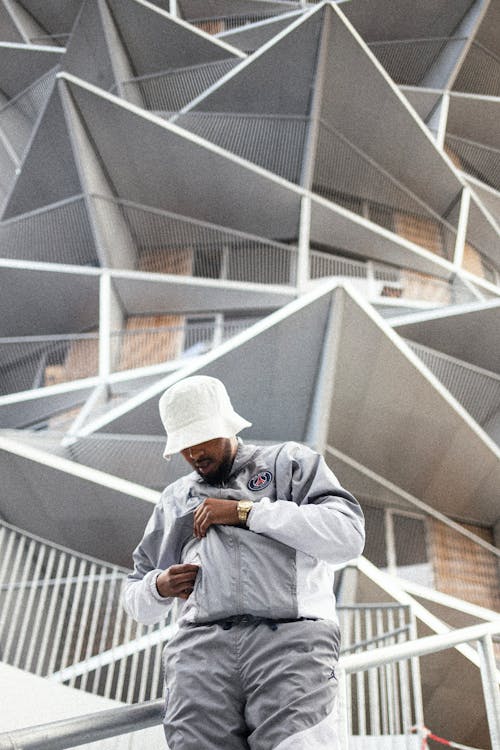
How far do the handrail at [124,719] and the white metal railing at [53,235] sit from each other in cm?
1579

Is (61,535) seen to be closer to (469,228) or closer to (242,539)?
(242,539)

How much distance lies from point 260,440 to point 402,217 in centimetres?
1041

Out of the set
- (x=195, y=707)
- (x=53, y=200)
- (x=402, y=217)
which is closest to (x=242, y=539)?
(x=195, y=707)

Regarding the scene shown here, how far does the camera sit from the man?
198 centimetres

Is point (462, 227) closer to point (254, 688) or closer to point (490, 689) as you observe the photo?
point (490, 689)

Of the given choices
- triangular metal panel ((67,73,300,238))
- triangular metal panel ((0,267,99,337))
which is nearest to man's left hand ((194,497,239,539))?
triangular metal panel ((0,267,99,337))

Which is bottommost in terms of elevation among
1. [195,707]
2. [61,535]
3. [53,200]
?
[61,535]

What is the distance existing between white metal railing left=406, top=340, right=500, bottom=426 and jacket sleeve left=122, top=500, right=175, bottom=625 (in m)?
13.0

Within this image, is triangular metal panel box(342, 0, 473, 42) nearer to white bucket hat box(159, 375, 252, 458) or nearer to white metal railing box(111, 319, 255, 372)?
white metal railing box(111, 319, 255, 372)

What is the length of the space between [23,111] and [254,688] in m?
23.5

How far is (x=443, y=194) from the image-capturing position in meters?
20.8

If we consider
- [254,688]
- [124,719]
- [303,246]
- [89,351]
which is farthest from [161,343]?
[254,688]

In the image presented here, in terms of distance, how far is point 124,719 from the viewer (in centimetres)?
257

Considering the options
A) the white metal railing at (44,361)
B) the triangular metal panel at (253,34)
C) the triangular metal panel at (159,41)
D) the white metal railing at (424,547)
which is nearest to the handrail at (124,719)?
the white metal railing at (424,547)
